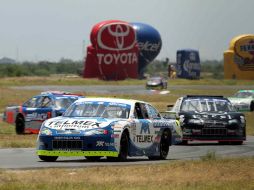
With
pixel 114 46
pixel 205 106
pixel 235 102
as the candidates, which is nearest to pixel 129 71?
pixel 114 46

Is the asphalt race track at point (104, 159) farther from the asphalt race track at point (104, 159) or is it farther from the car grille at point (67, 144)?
the car grille at point (67, 144)

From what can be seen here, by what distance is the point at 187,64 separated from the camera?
422 feet

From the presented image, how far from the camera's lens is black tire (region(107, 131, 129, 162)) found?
19344 mm

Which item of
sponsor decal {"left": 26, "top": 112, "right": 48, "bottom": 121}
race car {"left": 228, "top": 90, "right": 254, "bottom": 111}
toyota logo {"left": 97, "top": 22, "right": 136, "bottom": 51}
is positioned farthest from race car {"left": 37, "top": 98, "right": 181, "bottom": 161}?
toyota logo {"left": 97, "top": 22, "right": 136, "bottom": 51}

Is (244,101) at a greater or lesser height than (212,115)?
lesser

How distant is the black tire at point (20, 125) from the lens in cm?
3253

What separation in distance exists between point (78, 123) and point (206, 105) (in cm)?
1045

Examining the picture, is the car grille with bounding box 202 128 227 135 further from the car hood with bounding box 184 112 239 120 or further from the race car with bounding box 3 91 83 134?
the race car with bounding box 3 91 83 134

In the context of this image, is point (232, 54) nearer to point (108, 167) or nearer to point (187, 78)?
point (187, 78)

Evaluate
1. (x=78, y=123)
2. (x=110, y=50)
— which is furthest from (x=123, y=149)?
(x=110, y=50)

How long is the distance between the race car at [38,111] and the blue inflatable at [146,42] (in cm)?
9176

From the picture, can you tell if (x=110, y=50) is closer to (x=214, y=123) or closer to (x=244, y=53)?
(x=244, y=53)

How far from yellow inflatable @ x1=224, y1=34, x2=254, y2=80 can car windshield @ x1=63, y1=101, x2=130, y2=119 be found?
10175 cm

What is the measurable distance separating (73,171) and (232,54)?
348 feet
